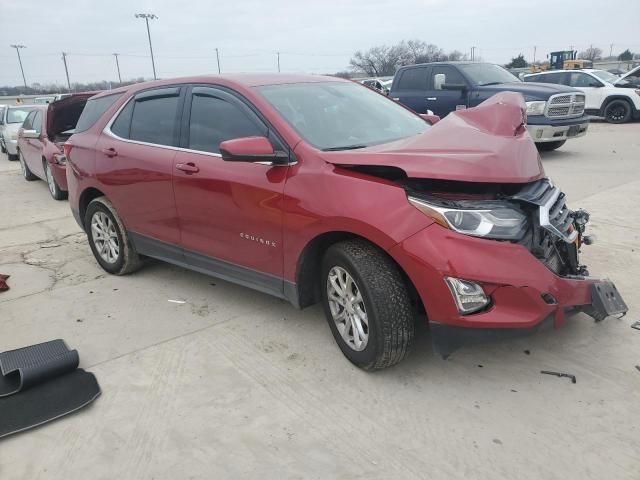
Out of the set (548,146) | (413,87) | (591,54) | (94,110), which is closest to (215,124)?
(94,110)

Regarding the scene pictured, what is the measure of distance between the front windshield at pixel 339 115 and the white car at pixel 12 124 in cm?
1318

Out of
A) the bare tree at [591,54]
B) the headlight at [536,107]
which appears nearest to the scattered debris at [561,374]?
the headlight at [536,107]

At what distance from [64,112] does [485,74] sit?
8096mm

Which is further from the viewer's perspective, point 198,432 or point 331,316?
point 331,316

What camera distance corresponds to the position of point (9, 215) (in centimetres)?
815

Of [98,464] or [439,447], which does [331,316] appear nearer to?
[439,447]

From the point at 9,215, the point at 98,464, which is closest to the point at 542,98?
the point at 9,215

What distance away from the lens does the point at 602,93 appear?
16.8 meters

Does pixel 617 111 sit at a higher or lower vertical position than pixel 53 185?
lower

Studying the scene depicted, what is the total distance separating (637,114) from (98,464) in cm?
1823

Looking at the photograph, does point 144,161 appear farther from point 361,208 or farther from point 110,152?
point 361,208

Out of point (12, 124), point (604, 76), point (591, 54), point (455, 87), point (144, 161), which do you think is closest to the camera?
point (144, 161)

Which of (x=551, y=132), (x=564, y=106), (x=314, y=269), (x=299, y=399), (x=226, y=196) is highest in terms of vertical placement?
(x=226, y=196)

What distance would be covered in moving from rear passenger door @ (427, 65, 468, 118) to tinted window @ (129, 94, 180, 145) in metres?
7.59
